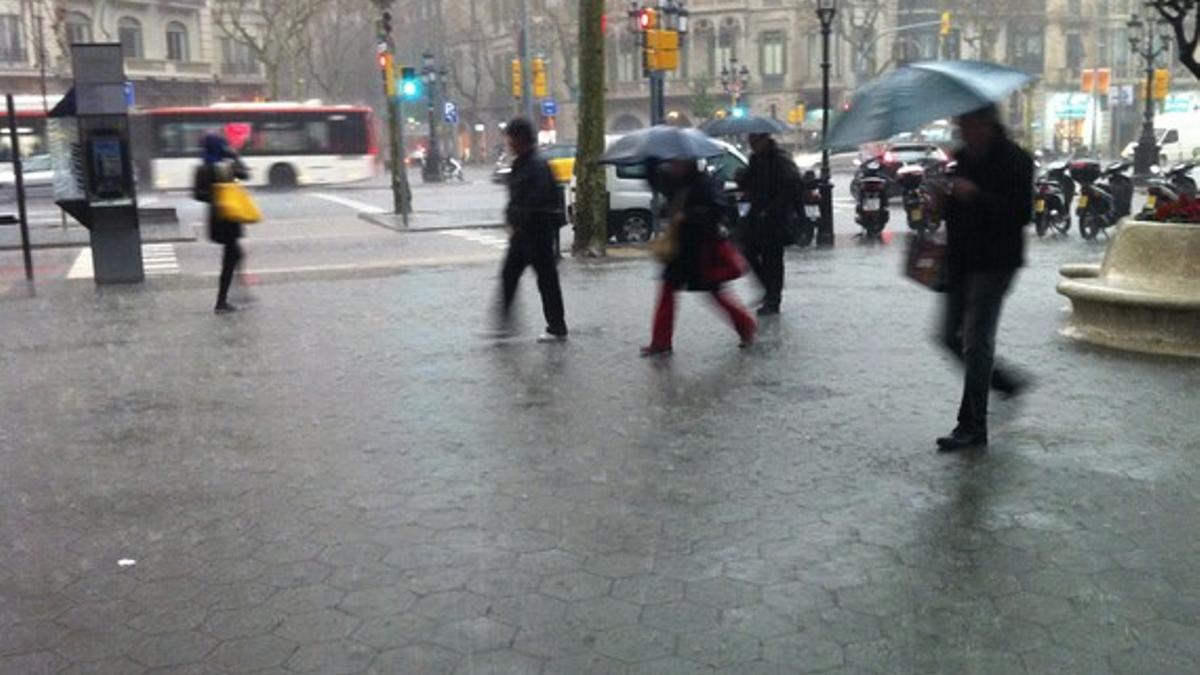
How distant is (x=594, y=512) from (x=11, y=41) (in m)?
52.6

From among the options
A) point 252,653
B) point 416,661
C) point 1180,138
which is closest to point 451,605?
point 416,661

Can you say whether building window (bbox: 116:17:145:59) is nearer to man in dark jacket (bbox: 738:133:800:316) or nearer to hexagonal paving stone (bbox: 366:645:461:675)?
man in dark jacket (bbox: 738:133:800:316)

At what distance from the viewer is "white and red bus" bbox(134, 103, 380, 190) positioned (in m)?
38.7

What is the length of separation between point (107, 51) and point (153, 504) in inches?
397

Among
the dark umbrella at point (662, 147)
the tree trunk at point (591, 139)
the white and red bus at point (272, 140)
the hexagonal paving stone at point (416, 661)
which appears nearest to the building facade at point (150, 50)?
the white and red bus at point (272, 140)

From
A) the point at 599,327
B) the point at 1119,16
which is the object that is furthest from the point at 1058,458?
the point at 1119,16

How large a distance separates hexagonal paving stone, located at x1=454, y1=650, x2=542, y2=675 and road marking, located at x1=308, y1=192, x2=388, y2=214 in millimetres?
24793

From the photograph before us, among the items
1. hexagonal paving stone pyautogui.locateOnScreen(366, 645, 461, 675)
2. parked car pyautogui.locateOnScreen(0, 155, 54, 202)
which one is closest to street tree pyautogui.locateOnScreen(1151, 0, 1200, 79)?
hexagonal paving stone pyautogui.locateOnScreen(366, 645, 461, 675)

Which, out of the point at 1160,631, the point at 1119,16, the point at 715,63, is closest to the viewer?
the point at 1160,631

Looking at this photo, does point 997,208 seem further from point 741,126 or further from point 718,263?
point 741,126

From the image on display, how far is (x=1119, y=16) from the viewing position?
7425 centimetres

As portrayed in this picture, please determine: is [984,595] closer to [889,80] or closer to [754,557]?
[754,557]

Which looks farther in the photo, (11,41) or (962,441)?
(11,41)

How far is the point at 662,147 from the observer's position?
9.52 m
